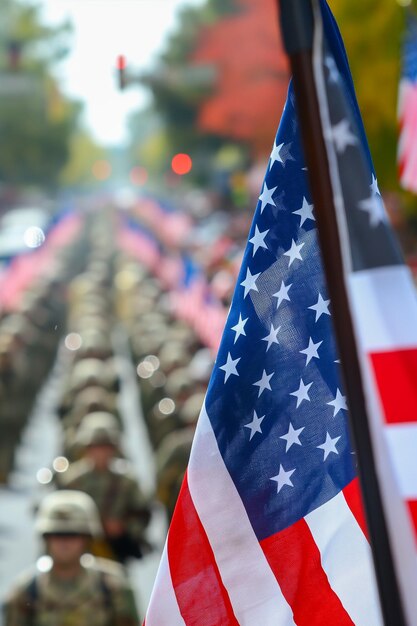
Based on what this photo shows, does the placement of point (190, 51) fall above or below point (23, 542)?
above

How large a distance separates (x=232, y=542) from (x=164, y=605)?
243mm

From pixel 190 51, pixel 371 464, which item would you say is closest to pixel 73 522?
pixel 371 464

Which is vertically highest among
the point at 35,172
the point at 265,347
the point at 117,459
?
the point at 35,172

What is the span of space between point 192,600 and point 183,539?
0.16 m

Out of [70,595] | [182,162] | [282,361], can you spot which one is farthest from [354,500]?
[182,162]

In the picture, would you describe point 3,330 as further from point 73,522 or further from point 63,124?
point 63,124

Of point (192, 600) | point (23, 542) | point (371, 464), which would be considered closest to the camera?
point (371, 464)

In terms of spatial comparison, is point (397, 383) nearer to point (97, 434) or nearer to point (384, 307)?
point (384, 307)

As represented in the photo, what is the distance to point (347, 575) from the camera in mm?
4043

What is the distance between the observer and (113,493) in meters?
10.9

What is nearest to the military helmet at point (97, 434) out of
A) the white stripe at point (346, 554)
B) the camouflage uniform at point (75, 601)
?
the camouflage uniform at point (75, 601)

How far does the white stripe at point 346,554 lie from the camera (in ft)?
13.2

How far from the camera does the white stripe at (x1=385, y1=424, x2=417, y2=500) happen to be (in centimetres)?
322

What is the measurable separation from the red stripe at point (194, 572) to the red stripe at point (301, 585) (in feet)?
0.51
